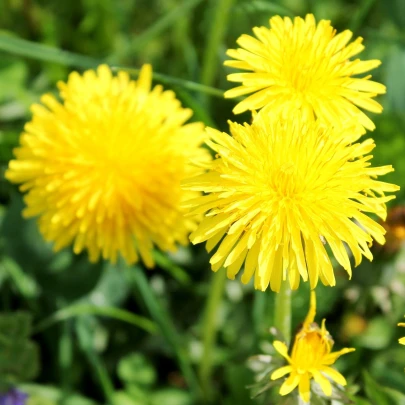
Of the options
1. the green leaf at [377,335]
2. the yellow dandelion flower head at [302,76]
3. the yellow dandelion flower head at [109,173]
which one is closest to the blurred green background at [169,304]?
the green leaf at [377,335]

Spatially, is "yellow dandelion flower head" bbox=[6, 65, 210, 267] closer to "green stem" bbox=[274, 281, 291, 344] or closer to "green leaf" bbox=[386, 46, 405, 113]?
"green stem" bbox=[274, 281, 291, 344]

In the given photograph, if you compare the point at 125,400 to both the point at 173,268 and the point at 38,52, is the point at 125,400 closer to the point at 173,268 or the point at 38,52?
the point at 173,268

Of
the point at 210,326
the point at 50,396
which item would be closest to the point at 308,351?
the point at 210,326

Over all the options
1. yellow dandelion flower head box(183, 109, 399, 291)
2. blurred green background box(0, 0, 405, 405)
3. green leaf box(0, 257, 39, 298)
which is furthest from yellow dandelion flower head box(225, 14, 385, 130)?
green leaf box(0, 257, 39, 298)

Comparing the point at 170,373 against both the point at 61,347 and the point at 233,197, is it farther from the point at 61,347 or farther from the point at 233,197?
the point at 233,197

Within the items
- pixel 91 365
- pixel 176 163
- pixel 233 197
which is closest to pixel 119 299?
pixel 91 365

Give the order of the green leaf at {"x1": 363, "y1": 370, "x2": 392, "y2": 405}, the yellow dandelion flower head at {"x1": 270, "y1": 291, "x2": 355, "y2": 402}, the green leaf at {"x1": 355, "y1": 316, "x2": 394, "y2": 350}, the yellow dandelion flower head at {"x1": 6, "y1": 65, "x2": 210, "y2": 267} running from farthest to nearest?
the green leaf at {"x1": 355, "y1": 316, "x2": 394, "y2": 350}, the yellow dandelion flower head at {"x1": 6, "y1": 65, "x2": 210, "y2": 267}, the green leaf at {"x1": 363, "y1": 370, "x2": 392, "y2": 405}, the yellow dandelion flower head at {"x1": 270, "y1": 291, "x2": 355, "y2": 402}
